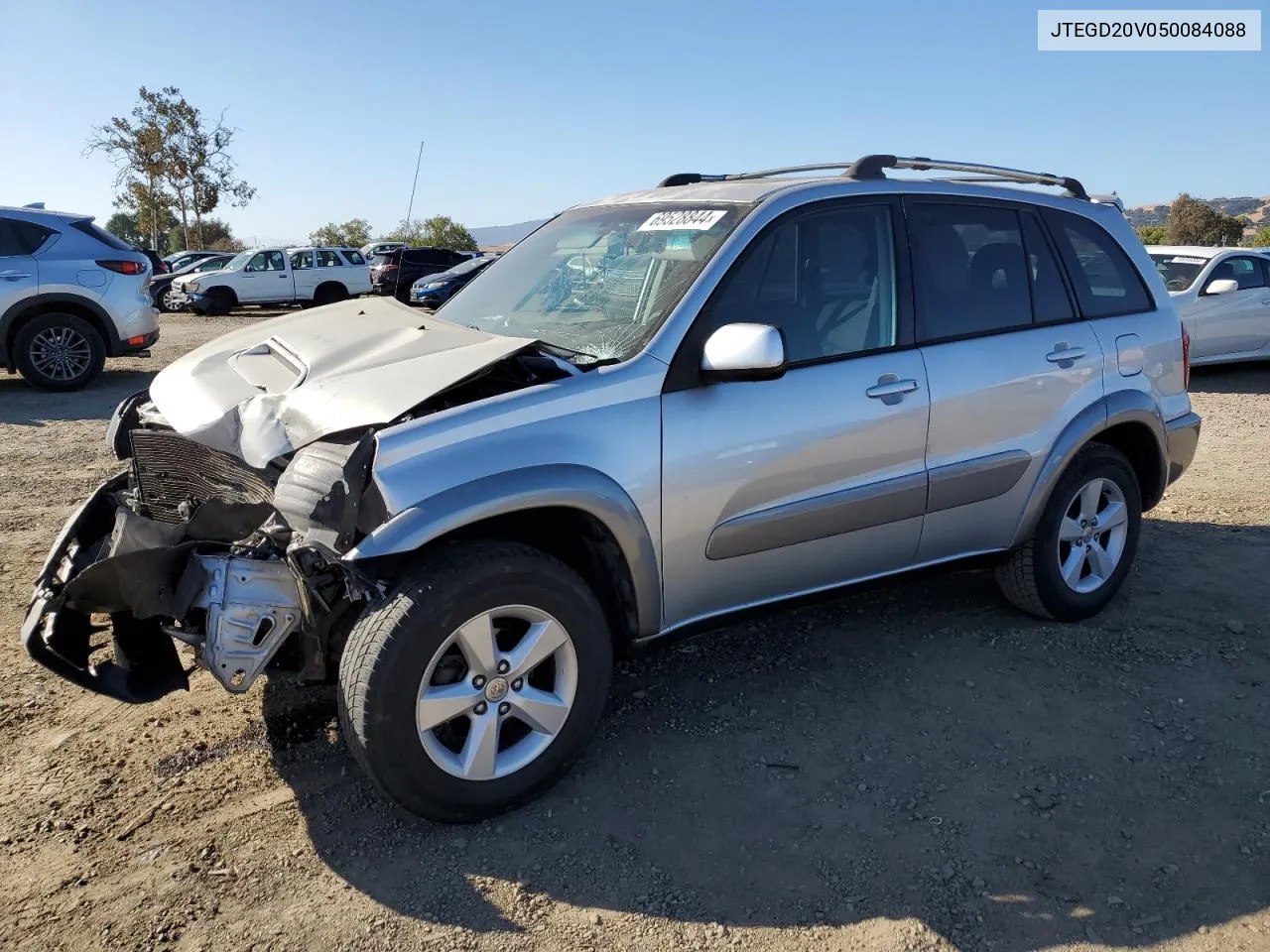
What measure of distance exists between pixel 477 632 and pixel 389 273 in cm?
2203

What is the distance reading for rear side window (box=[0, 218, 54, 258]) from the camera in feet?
31.1

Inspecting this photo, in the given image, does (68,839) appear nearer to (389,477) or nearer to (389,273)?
(389,477)

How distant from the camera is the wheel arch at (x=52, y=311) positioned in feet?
31.2

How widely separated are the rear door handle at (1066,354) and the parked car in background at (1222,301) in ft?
26.1

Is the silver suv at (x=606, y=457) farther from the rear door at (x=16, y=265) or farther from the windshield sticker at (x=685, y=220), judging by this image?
the rear door at (x=16, y=265)

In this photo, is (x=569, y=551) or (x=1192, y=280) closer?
(x=569, y=551)

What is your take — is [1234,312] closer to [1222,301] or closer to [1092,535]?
[1222,301]

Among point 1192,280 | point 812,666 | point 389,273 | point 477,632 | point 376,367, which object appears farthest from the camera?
point 389,273

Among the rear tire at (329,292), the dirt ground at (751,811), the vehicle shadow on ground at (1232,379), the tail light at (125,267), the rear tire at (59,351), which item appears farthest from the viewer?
the rear tire at (329,292)

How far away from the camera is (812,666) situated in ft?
12.8

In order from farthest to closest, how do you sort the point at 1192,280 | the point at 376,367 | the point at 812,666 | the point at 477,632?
the point at 1192,280
the point at 812,666
the point at 376,367
the point at 477,632

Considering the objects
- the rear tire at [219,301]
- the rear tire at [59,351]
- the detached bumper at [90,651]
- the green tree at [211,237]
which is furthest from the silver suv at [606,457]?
the green tree at [211,237]

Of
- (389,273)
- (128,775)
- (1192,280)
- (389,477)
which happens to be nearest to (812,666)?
(389,477)

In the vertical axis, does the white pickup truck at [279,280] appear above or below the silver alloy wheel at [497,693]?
above
